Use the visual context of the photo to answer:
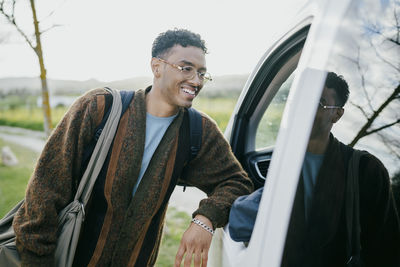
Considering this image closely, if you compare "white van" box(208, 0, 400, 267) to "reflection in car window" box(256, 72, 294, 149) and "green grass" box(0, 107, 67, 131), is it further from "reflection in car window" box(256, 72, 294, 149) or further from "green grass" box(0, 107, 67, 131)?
"green grass" box(0, 107, 67, 131)

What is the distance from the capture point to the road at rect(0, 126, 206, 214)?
581cm

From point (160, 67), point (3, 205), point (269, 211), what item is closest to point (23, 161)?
point (3, 205)

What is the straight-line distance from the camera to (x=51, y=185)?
1448mm

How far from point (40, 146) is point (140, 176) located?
10.8 m

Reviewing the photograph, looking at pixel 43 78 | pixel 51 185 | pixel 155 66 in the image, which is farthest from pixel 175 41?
pixel 43 78

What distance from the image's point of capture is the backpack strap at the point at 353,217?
91 cm

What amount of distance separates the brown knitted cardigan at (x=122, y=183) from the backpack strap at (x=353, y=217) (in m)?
0.65

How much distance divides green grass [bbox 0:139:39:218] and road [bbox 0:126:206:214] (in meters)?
0.93

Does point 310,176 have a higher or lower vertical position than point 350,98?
lower

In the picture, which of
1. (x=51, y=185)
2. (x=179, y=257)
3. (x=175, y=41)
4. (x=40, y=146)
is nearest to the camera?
(x=179, y=257)

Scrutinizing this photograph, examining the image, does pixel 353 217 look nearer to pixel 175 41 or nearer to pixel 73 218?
pixel 73 218

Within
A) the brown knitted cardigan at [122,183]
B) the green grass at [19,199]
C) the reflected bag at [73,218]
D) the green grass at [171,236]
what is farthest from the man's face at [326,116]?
the green grass at [171,236]

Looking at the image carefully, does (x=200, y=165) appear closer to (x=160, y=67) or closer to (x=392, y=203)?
(x=160, y=67)

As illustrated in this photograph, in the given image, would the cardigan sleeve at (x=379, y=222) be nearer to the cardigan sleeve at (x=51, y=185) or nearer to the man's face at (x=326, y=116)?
the man's face at (x=326, y=116)
